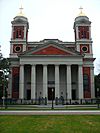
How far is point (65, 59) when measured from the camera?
59312 mm

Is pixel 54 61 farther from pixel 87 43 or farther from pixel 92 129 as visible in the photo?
pixel 92 129

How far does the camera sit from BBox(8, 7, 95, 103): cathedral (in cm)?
5831

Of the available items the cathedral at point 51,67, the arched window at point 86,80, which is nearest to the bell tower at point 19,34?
the cathedral at point 51,67

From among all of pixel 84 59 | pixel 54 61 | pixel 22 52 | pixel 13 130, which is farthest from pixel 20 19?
pixel 13 130

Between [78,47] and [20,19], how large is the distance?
16756 mm

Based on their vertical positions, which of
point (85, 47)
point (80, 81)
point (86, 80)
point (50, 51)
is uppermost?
point (85, 47)

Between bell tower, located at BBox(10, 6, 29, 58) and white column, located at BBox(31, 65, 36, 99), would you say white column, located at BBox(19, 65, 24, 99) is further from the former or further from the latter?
bell tower, located at BBox(10, 6, 29, 58)

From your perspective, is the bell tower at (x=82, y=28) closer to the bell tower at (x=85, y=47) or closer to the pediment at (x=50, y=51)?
the bell tower at (x=85, y=47)

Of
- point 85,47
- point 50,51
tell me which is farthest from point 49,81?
point 85,47

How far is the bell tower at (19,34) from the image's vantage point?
211ft

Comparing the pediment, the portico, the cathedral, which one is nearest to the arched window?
the cathedral

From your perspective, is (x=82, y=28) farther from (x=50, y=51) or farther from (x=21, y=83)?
(x=21, y=83)

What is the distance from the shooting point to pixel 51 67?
204ft

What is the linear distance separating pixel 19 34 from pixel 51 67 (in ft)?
40.6
